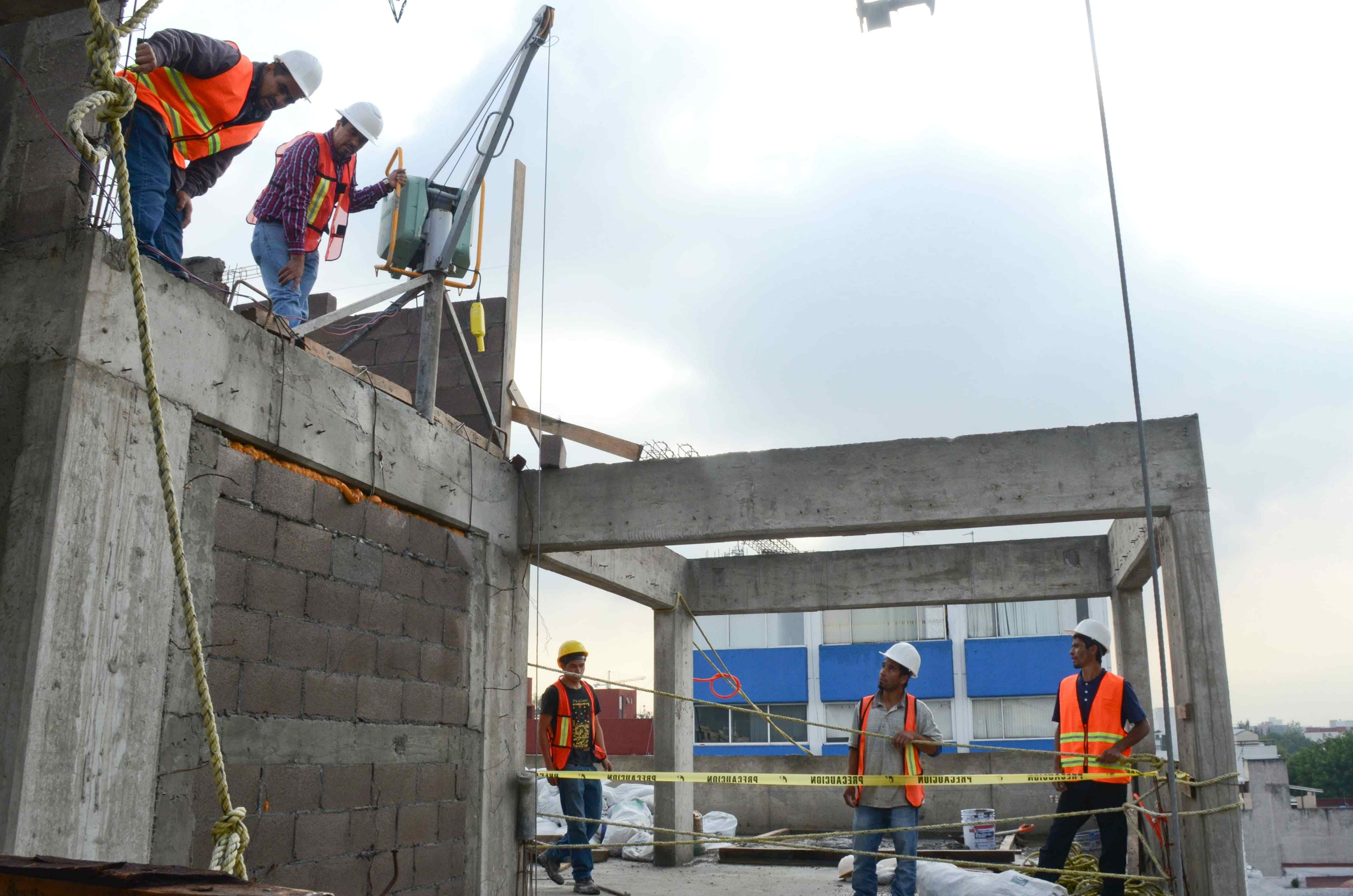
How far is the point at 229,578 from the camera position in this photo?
16.0 feet

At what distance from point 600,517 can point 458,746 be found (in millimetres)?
1822

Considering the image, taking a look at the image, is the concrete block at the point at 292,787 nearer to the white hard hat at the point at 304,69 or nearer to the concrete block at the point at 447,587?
the concrete block at the point at 447,587

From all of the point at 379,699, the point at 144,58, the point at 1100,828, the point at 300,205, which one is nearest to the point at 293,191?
the point at 300,205

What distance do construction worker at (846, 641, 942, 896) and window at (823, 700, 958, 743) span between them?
25.9 m

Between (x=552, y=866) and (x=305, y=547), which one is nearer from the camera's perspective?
(x=305, y=547)

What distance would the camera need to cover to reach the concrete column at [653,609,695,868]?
33.8ft

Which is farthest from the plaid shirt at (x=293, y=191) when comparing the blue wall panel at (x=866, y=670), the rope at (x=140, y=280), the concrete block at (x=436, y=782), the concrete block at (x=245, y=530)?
the blue wall panel at (x=866, y=670)

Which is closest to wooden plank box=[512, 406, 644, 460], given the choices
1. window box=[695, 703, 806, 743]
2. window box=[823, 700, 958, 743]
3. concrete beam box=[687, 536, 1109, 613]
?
concrete beam box=[687, 536, 1109, 613]

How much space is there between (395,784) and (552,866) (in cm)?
282

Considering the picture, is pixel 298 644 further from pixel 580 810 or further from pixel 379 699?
pixel 580 810

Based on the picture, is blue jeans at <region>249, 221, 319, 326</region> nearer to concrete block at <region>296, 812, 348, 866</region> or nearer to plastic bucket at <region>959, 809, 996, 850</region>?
concrete block at <region>296, 812, 348, 866</region>

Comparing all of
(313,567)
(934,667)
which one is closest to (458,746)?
(313,567)

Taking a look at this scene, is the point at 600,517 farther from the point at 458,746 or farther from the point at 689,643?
the point at 689,643

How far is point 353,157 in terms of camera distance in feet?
22.1
